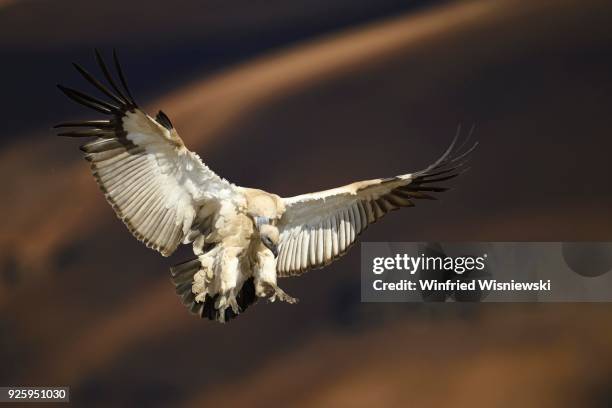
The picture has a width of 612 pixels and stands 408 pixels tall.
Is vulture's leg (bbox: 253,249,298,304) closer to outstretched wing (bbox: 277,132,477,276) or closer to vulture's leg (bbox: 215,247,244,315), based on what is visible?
vulture's leg (bbox: 215,247,244,315)

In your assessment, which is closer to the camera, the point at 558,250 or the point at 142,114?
the point at 142,114

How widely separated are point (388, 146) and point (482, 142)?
16.1 inches

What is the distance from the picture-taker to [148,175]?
3.59m

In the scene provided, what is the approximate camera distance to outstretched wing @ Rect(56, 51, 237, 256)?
11.3 feet

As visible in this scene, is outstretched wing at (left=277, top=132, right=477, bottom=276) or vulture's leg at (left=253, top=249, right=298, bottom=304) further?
outstretched wing at (left=277, top=132, right=477, bottom=276)

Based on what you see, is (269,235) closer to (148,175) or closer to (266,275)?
(266,275)

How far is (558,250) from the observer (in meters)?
3.97

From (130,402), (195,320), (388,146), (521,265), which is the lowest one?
(130,402)

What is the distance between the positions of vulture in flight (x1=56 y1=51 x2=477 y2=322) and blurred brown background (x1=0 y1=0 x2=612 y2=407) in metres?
0.27

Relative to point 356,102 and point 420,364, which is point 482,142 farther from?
point 420,364

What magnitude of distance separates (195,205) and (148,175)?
0.71ft

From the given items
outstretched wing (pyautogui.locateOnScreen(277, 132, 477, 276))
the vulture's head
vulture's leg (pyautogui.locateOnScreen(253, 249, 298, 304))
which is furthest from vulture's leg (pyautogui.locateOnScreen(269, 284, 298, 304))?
outstretched wing (pyautogui.locateOnScreen(277, 132, 477, 276))

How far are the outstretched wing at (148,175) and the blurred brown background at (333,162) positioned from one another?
0.30 meters

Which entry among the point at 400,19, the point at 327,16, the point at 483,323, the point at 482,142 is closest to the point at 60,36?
the point at 327,16
